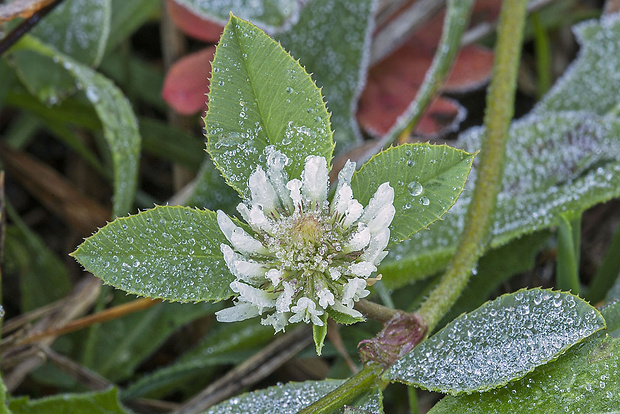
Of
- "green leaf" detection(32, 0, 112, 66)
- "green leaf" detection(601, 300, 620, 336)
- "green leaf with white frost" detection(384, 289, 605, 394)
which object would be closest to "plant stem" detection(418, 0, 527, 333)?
"green leaf with white frost" detection(384, 289, 605, 394)

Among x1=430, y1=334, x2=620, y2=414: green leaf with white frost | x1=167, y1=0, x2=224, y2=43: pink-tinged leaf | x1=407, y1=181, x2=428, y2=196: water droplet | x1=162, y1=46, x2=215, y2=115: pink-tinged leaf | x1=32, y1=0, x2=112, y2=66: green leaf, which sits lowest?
x1=430, y1=334, x2=620, y2=414: green leaf with white frost

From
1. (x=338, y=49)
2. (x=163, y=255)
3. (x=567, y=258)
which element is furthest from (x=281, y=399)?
(x=338, y=49)

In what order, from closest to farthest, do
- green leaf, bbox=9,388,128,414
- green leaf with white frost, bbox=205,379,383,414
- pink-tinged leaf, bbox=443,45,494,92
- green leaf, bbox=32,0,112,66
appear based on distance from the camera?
green leaf with white frost, bbox=205,379,383,414, green leaf, bbox=9,388,128,414, green leaf, bbox=32,0,112,66, pink-tinged leaf, bbox=443,45,494,92

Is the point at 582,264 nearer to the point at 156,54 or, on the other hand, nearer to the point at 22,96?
the point at 156,54

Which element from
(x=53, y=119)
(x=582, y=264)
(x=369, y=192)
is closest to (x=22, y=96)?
(x=53, y=119)

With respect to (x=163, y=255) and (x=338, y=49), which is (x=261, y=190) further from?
(x=338, y=49)

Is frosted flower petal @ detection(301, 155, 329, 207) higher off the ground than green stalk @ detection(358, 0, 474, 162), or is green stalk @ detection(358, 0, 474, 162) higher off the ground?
green stalk @ detection(358, 0, 474, 162)

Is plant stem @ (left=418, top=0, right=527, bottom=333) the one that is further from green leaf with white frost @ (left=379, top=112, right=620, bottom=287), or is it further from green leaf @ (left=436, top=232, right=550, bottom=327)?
green leaf @ (left=436, top=232, right=550, bottom=327)
